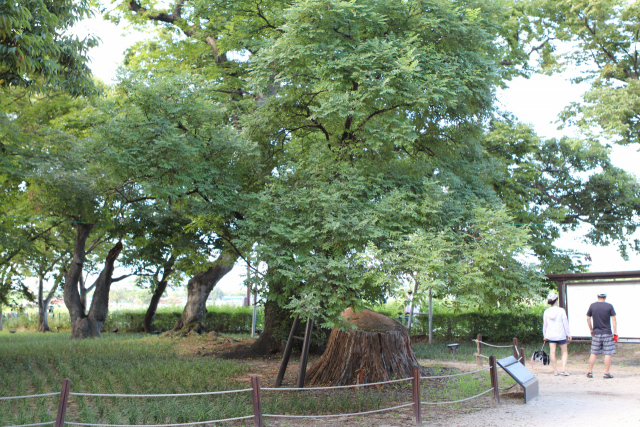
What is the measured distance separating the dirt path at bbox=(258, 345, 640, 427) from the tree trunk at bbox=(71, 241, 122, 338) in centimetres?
1859

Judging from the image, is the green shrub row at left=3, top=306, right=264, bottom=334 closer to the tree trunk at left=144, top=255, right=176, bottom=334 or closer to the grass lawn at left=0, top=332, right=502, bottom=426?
the tree trunk at left=144, top=255, right=176, bottom=334

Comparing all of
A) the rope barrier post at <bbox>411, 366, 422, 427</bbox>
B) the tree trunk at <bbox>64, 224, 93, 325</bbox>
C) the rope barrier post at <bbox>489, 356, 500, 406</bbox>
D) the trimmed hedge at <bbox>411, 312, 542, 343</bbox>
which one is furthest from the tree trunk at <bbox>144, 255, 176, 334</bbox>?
the rope barrier post at <bbox>411, 366, 422, 427</bbox>

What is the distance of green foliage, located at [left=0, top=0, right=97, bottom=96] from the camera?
25.9 feet

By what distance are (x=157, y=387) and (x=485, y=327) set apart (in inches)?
603

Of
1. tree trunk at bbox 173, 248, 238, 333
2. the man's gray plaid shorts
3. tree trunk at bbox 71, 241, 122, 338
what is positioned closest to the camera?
the man's gray plaid shorts

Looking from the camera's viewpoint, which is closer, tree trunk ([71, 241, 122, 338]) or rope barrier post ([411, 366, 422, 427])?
rope barrier post ([411, 366, 422, 427])

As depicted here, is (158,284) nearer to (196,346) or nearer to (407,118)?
(196,346)

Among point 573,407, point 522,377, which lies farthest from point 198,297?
point 573,407

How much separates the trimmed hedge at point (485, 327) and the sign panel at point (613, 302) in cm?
447

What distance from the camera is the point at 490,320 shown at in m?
21.2

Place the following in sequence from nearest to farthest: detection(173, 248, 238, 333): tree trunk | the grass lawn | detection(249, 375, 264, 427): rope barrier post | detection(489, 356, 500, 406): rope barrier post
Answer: detection(249, 375, 264, 427): rope barrier post
the grass lawn
detection(489, 356, 500, 406): rope barrier post
detection(173, 248, 238, 333): tree trunk

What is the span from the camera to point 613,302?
1391 centimetres

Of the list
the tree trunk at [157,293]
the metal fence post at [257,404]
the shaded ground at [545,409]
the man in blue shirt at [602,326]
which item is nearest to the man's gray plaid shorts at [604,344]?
the man in blue shirt at [602,326]

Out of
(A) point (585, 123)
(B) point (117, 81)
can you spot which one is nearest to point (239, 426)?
(B) point (117, 81)
